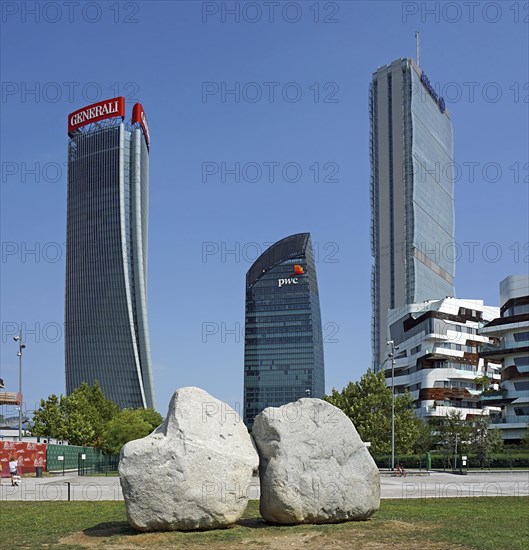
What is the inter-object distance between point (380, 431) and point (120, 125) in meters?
116

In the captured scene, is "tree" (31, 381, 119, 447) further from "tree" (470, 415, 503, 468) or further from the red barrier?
"tree" (470, 415, 503, 468)

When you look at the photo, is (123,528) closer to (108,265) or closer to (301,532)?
(301,532)

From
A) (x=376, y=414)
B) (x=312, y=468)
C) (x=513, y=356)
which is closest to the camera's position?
(x=312, y=468)

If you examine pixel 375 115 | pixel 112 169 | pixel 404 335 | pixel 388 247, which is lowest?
pixel 404 335

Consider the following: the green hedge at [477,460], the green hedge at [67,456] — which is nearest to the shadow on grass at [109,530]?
the green hedge at [67,456]

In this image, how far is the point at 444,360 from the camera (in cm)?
10525

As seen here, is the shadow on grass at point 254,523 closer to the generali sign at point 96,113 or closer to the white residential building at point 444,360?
the white residential building at point 444,360

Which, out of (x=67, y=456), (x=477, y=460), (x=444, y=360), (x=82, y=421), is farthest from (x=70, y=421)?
(x=444, y=360)

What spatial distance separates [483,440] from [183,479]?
181 ft

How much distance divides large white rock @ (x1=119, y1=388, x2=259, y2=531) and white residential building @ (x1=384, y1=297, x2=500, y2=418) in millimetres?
82073

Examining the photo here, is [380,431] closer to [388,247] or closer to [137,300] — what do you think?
[137,300]

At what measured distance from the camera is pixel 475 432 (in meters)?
70.2

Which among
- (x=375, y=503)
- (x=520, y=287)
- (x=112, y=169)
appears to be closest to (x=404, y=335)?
(x=520, y=287)

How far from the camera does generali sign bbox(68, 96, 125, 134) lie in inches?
6860
